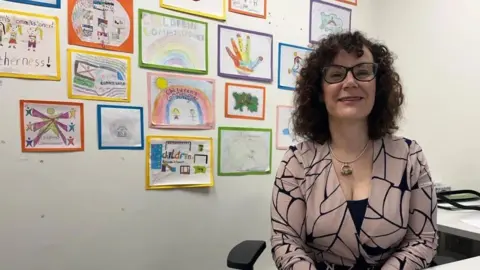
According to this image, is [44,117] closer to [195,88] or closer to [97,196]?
[97,196]

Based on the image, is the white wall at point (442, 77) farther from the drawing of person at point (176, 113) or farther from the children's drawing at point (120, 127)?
the children's drawing at point (120, 127)

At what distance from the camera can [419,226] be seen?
1.23 meters

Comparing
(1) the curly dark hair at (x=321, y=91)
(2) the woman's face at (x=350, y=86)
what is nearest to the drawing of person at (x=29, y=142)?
(1) the curly dark hair at (x=321, y=91)

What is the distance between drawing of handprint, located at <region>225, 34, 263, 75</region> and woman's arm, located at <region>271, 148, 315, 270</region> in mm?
816

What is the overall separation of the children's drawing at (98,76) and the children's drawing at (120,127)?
51 millimetres

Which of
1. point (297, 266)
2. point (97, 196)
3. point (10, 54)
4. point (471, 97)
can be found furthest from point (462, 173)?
point (10, 54)

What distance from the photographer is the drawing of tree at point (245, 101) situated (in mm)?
1992

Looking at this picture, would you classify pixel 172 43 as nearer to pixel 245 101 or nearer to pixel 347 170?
pixel 245 101

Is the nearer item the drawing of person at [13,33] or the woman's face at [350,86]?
the woman's face at [350,86]

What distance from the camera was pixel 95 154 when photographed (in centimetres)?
164

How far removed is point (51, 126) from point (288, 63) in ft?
4.15

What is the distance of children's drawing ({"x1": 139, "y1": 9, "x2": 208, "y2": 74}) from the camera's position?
1.74 m

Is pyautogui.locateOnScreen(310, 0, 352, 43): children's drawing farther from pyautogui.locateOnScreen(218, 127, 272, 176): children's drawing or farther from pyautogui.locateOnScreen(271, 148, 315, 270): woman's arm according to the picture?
pyautogui.locateOnScreen(271, 148, 315, 270): woman's arm

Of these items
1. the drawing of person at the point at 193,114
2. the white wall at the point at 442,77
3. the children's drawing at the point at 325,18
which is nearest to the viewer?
the drawing of person at the point at 193,114
